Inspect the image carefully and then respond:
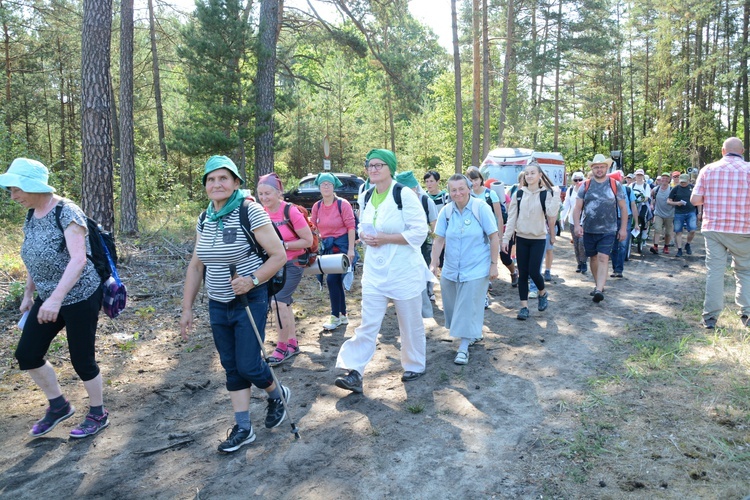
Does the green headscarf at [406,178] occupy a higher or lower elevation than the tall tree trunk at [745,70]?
lower

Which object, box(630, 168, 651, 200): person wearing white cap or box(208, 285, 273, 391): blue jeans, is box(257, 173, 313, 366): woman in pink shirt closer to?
box(208, 285, 273, 391): blue jeans

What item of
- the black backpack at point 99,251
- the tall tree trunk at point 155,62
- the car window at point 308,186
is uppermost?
the tall tree trunk at point 155,62

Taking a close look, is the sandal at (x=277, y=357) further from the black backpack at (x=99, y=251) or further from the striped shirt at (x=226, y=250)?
the striped shirt at (x=226, y=250)

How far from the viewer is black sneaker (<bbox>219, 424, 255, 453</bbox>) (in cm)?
370

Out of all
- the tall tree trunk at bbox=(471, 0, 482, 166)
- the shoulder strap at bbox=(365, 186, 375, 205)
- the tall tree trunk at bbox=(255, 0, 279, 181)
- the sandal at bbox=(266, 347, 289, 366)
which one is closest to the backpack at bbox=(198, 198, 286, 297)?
the shoulder strap at bbox=(365, 186, 375, 205)

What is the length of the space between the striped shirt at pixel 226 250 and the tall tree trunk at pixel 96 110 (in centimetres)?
654

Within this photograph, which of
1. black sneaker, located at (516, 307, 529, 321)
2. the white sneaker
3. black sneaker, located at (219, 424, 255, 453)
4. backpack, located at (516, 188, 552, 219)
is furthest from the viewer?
backpack, located at (516, 188, 552, 219)

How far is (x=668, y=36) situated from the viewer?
29.3 metres

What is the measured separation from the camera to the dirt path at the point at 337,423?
3277 millimetres

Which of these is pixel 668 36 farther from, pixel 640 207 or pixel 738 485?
pixel 738 485

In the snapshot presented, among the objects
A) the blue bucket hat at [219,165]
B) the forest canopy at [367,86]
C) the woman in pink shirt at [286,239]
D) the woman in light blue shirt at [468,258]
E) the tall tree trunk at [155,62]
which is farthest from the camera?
the tall tree trunk at [155,62]

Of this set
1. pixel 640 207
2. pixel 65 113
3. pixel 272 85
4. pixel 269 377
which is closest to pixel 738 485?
pixel 269 377

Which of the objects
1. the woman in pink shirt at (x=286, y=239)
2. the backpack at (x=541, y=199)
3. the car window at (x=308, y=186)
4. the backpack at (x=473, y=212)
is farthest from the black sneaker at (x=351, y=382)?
the car window at (x=308, y=186)

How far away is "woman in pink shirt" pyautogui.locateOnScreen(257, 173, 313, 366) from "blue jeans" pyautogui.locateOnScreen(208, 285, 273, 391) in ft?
4.36
